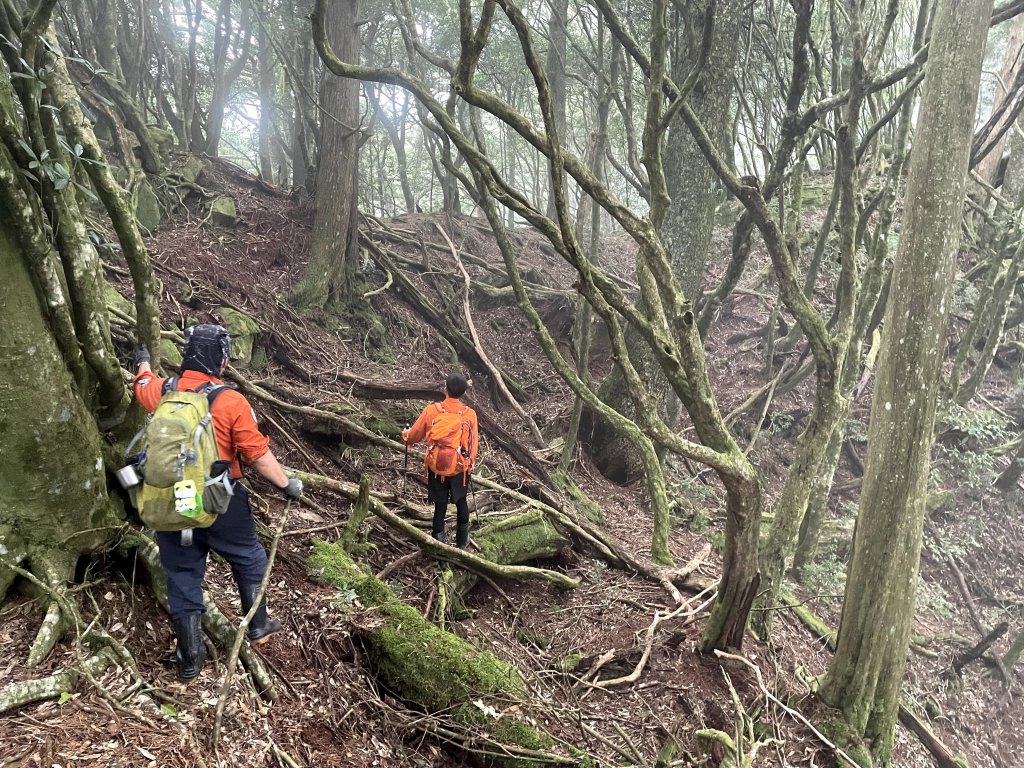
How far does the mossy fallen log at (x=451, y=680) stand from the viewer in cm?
364

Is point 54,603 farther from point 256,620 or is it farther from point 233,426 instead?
point 233,426

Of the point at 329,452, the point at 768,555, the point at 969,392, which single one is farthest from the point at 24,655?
the point at 969,392

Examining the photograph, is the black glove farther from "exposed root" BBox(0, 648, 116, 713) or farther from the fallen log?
the fallen log

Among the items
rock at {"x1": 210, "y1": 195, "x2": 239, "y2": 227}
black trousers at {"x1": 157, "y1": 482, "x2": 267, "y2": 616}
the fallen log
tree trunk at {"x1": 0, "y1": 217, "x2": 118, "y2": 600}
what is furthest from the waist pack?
rock at {"x1": 210, "y1": 195, "x2": 239, "y2": 227}

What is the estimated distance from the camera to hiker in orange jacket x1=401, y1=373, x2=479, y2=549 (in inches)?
224

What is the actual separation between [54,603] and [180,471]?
892 mm

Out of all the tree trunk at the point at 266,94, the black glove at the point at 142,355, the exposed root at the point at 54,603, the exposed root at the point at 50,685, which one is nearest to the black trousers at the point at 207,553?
the exposed root at the point at 50,685

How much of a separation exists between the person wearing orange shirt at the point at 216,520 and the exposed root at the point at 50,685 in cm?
32

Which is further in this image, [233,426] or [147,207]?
[147,207]

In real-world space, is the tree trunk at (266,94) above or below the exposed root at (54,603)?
above

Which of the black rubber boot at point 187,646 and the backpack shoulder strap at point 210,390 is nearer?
the black rubber boot at point 187,646

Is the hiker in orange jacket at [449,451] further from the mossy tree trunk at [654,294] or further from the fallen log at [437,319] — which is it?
the fallen log at [437,319]

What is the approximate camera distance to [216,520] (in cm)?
330

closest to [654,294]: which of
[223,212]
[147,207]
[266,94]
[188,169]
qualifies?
[147,207]
